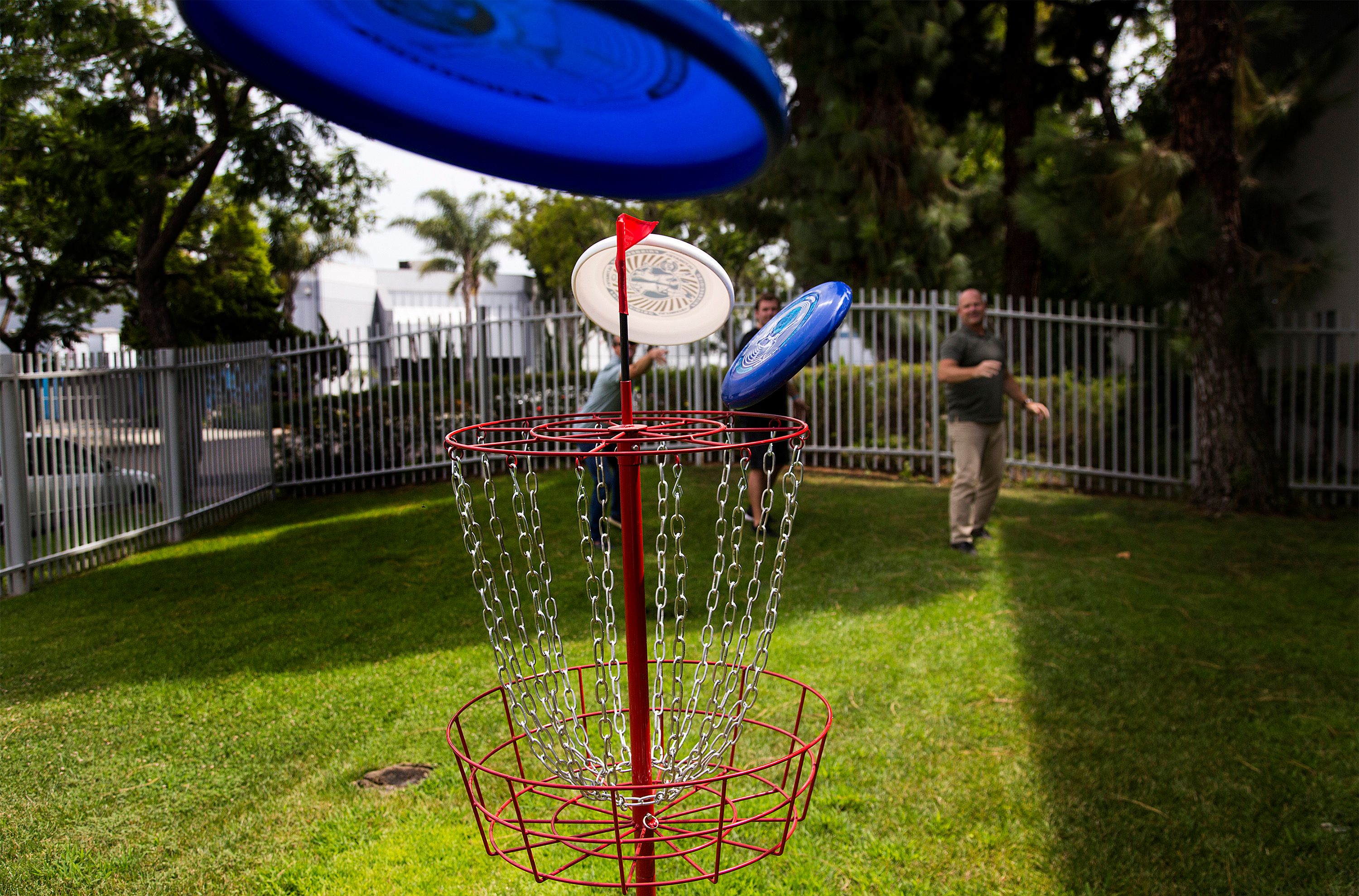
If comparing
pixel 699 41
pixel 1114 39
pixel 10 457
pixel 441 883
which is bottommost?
pixel 441 883

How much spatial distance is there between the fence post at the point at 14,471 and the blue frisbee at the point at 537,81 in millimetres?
6435

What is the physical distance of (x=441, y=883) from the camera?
309 centimetres

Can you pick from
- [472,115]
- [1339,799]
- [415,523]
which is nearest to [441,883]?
[472,115]

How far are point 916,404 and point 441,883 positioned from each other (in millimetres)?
8903

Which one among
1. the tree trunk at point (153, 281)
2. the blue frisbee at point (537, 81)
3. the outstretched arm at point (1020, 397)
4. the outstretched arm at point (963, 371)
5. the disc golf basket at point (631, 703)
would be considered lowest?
the disc golf basket at point (631, 703)

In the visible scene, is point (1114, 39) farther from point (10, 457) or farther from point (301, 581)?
point (10, 457)

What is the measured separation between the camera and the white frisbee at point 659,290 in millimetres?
2205

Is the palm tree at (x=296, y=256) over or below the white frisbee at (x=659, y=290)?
over

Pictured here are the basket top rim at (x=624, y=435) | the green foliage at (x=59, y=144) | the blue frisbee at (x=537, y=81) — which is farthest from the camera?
the green foliage at (x=59, y=144)

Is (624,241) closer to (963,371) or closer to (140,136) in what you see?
(963,371)

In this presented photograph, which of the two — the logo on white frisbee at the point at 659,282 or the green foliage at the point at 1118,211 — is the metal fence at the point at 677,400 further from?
the logo on white frisbee at the point at 659,282

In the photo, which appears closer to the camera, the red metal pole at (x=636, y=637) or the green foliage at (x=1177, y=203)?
the red metal pole at (x=636, y=637)

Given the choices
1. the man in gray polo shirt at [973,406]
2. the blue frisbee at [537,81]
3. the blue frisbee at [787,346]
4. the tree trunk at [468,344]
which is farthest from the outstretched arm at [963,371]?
the tree trunk at [468,344]

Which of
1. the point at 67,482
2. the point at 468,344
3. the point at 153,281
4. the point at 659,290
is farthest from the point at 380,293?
the point at 659,290
